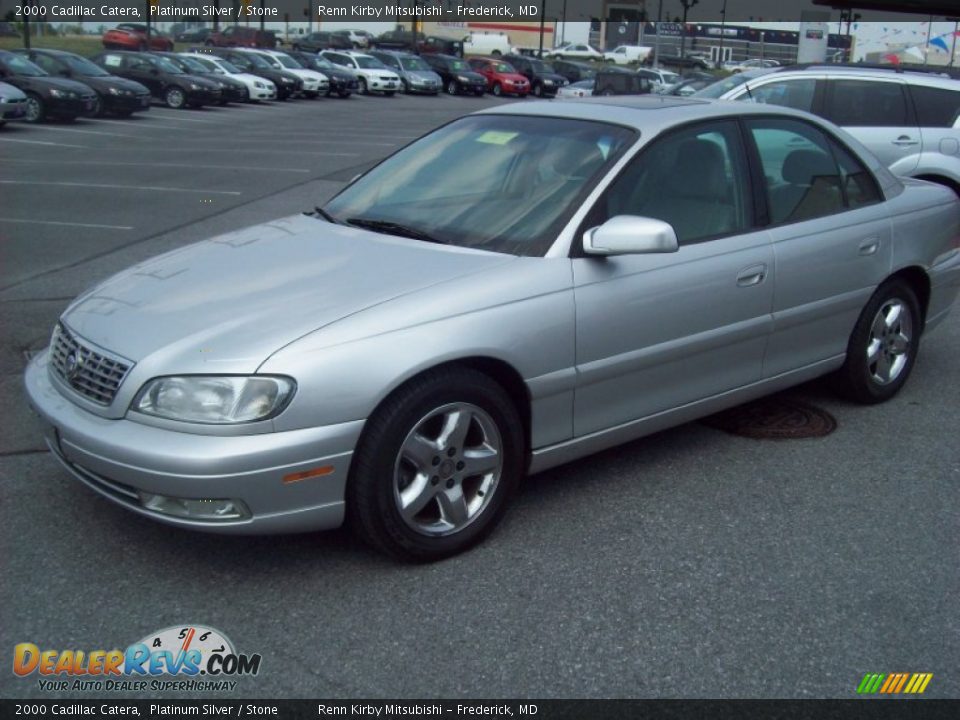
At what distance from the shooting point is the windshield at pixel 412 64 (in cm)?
4202

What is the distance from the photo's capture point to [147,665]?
314 cm

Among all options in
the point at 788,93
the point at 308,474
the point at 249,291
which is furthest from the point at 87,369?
the point at 788,93

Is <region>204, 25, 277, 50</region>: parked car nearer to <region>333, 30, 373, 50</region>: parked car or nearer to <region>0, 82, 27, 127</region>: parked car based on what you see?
<region>333, 30, 373, 50</region>: parked car

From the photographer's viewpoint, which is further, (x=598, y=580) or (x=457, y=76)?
(x=457, y=76)

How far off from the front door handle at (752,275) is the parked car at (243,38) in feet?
172

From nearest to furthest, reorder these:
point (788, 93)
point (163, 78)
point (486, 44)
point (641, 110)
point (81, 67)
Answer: point (641, 110)
point (788, 93)
point (81, 67)
point (163, 78)
point (486, 44)

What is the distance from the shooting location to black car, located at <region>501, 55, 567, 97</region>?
147 feet

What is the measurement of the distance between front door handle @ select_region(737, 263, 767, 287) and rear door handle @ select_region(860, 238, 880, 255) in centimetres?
81

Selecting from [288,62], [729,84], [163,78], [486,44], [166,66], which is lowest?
[163,78]

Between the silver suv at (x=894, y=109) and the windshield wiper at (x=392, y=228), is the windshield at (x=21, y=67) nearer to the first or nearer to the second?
the silver suv at (x=894, y=109)

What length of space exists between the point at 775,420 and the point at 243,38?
5357cm

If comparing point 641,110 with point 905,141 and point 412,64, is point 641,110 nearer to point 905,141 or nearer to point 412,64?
point 905,141
